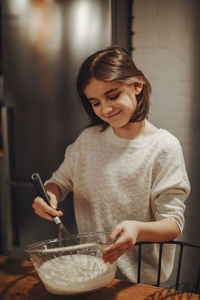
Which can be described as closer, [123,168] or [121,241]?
[121,241]

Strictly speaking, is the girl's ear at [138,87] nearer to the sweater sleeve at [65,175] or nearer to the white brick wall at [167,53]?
the sweater sleeve at [65,175]

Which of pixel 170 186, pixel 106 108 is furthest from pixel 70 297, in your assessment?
pixel 106 108

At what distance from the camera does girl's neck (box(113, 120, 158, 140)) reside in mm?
1336

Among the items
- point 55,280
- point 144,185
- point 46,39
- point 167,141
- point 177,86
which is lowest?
point 55,280

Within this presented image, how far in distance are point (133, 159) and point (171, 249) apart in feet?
1.15

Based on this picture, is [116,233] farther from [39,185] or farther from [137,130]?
[137,130]

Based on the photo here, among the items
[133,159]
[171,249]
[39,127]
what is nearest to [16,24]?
[39,127]

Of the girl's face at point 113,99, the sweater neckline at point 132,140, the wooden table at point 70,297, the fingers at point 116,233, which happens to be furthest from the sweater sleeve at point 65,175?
the fingers at point 116,233

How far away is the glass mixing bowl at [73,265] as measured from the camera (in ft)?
2.90

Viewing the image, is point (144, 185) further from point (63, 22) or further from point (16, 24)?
point (16, 24)

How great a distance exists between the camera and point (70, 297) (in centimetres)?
92

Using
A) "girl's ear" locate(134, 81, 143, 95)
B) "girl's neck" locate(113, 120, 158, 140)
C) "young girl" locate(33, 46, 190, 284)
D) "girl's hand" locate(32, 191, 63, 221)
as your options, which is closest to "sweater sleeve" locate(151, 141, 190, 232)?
"young girl" locate(33, 46, 190, 284)

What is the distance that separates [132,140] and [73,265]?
0.56 metres

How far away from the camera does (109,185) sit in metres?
1.36
